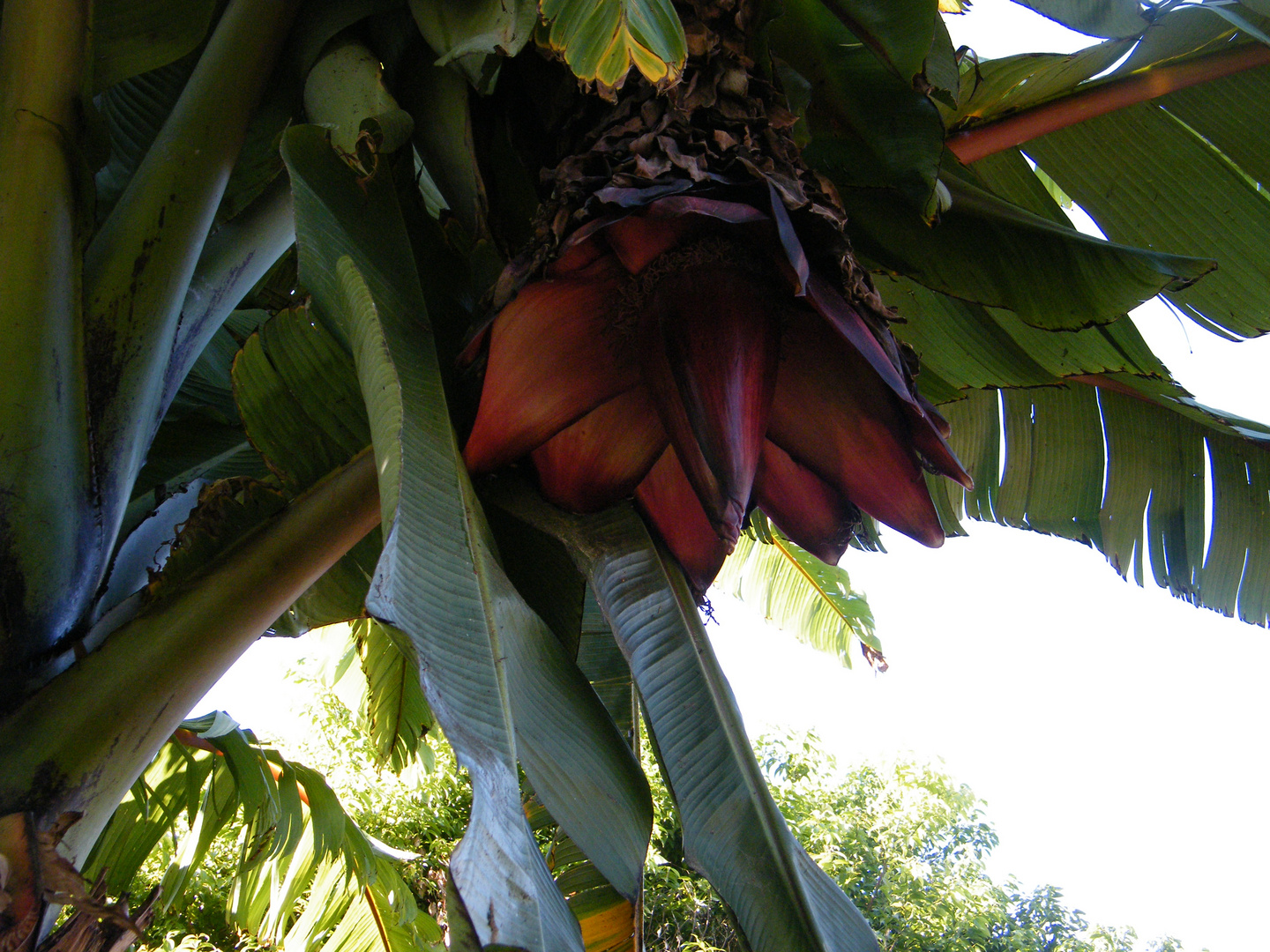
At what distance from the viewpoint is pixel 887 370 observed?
2.03 ft

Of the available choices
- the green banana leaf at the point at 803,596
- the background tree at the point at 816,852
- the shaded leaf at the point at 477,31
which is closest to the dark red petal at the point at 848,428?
the shaded leaf at the point at 477,31

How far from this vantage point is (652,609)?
75 cm

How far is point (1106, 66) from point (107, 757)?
1.36 meters

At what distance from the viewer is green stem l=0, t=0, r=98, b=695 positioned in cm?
65

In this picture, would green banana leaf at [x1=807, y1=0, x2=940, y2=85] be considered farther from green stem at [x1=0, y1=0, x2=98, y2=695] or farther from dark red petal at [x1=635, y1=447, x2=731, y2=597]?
green stem at [x1=0, y1=0, x2=98, y2=695]

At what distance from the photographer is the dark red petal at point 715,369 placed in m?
0.67

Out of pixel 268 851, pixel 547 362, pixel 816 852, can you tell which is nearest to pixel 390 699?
pixel 268 851

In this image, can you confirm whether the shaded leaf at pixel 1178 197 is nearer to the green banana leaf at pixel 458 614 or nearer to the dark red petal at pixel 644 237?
the dark red petal at pixel 644 237

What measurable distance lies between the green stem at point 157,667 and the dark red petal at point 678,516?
240 millimetres

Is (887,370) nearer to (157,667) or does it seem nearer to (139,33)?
(157,667)

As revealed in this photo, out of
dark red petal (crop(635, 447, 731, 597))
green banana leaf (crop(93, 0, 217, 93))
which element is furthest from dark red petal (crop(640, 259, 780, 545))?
green banana leaf (crop(93, 0, 217, 93))

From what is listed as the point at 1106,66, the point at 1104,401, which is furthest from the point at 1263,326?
the point at 1106,66

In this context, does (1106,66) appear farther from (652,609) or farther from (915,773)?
(915,773)

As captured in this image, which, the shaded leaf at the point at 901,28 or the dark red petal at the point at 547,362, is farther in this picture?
the shaded leaf at the point at 901,28
